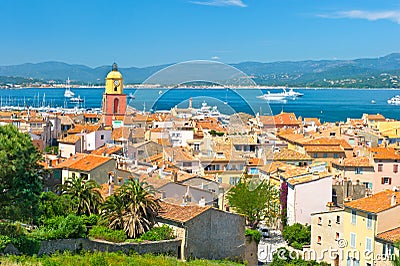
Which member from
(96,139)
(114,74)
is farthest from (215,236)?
(114,74)

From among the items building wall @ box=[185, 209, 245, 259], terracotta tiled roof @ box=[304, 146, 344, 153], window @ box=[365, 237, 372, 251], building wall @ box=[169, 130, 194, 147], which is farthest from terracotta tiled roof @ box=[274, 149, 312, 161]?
building wall @ box=[169, 130, 194, 147]

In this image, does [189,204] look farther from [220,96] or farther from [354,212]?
[354,212]

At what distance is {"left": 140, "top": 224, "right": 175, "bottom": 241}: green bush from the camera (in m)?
12.3

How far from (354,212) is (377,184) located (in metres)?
8.60

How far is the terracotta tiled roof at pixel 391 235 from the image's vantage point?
14.9 m

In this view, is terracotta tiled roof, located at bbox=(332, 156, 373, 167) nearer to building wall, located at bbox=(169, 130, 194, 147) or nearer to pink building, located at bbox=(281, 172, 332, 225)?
pink building, located at bbox=(281, 172, 332, 225)

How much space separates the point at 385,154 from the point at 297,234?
25.0 ft

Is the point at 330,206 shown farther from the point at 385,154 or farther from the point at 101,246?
the point at 101,246

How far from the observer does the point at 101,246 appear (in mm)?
11648

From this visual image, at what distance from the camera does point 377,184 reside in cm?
2477

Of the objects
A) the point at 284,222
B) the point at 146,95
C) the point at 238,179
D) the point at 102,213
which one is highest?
the point at 146,95

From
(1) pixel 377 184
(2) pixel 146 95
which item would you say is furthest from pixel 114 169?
(1) pixel 377 184

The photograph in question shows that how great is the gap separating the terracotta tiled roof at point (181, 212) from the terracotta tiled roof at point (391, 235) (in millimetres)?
4813

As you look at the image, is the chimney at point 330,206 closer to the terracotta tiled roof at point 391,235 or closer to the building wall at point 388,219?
the building wall at point 388,219
